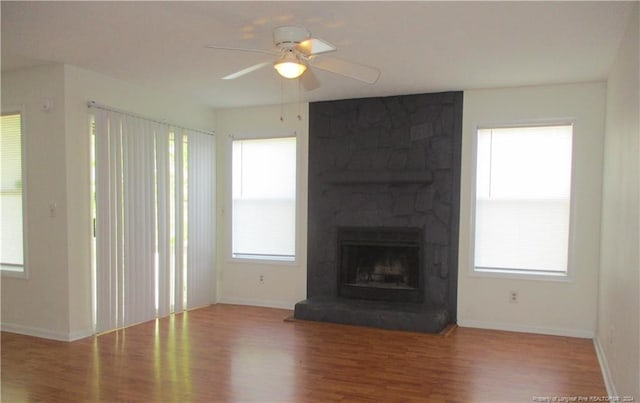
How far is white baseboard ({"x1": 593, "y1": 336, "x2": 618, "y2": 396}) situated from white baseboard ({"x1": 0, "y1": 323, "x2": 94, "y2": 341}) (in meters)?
4.34

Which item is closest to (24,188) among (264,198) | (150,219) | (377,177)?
(150,219)

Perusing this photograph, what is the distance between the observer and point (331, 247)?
18.3 ft

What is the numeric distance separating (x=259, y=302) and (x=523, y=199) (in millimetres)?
3363

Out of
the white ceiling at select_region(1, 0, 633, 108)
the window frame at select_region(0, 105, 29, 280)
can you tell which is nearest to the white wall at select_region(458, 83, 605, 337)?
the white ceiling at select_region(1, 0, 633, 108)

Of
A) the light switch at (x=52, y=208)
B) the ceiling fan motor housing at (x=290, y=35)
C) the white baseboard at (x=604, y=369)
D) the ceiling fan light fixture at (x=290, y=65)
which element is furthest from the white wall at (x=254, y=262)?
the white baseboard at (x=604, y=369)

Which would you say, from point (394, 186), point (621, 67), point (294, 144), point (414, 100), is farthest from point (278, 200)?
point (621, 67)

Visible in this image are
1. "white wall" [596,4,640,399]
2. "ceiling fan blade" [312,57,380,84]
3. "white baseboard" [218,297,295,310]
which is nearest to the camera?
"white wall" [596,4,640,399]

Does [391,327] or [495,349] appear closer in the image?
[495,349]

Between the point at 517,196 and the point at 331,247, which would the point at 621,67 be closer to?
the point at 517,196

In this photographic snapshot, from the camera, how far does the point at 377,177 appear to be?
17.1 feet

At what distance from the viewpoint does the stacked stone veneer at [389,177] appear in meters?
5.06

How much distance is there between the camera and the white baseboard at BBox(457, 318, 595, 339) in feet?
15.1

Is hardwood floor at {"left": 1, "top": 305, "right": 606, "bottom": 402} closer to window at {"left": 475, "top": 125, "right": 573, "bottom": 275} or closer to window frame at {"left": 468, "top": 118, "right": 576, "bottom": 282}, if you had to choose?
window frame at {"left": 468, "top": 118, "right": 576, "bottom": 282}

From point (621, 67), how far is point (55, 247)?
16.2 ft
